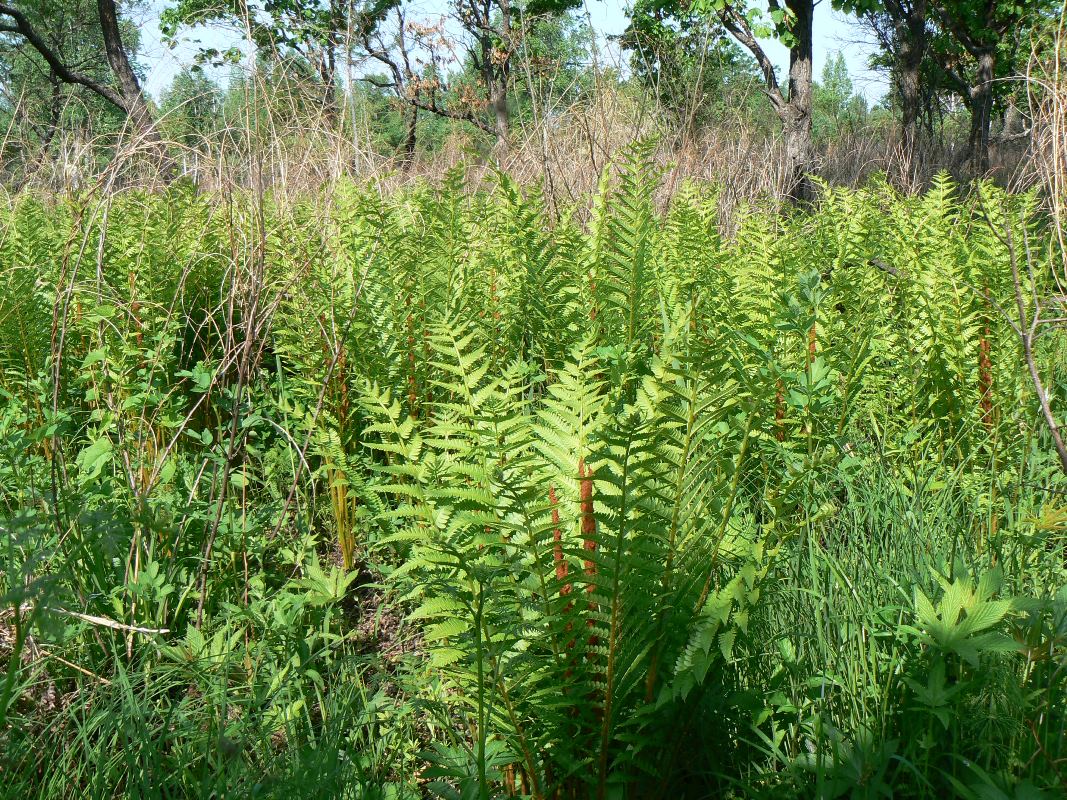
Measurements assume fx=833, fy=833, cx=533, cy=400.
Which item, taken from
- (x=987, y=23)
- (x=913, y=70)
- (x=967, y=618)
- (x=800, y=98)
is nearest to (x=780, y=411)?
(x=967, y=618)

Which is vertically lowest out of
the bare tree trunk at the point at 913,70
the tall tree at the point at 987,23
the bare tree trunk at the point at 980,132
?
the bare tree trunk at the point at 980,132

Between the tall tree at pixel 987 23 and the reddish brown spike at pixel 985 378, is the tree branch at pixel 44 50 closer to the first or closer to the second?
the reddish brown spike at pixel 985 378

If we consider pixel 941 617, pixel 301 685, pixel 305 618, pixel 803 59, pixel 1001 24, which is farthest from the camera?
pixel 1001 24

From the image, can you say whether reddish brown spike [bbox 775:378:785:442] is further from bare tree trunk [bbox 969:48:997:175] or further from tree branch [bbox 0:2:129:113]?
tree branch [bbox 0:2:129:113]

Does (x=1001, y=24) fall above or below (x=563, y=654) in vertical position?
above

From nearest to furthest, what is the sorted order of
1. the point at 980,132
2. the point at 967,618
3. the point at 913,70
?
the point at 967,618 → the point at 980,132 → the point at 913,70

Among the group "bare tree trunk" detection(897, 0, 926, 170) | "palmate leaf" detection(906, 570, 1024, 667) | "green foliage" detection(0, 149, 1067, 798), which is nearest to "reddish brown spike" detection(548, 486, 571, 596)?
"green foliage" detection(0, 149, 1067, 798)

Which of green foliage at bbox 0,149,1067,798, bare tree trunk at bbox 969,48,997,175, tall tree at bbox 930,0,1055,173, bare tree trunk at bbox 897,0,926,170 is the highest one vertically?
tall tree at bbox 930,0,1055,173


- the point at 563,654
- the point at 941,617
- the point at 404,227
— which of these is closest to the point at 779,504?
the point at 941,617

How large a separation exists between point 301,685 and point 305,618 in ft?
1.10

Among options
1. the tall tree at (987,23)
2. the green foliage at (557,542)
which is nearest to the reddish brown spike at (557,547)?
the green foliage at (557,542)

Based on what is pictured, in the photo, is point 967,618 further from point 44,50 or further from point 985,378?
point 44,50

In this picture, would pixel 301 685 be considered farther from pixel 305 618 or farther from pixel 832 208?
pixel 832 208

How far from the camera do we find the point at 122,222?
3957mm
